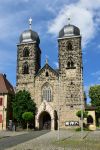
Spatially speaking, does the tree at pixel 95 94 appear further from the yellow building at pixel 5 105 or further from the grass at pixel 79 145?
the grass at pixel 79 145

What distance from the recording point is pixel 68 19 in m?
64.2

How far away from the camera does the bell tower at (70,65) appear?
2255 inches

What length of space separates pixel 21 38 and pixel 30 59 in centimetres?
556

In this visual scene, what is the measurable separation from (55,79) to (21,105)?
338 inches

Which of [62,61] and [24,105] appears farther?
[62,61]

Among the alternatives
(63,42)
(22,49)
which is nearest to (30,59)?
(22,49)

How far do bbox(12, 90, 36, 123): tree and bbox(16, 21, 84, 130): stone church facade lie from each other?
1647 mm

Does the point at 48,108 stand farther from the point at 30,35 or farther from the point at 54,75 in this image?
the point at 30,35

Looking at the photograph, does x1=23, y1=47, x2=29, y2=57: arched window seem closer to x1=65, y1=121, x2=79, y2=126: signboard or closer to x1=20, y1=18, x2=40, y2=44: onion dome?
x1=20, y1=18, x2=40, y2=44: onion dome

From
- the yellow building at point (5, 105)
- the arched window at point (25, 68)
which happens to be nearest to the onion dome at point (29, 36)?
the arched window at point (25, 68)

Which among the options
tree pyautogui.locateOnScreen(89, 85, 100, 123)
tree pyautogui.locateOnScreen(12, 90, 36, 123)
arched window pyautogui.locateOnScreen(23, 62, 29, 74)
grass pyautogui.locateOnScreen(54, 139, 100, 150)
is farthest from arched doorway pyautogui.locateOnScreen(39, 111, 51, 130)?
grass pyautogui.locateOnScreen(54, 139, 100, 150)

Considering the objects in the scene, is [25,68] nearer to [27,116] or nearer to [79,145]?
[27,116]

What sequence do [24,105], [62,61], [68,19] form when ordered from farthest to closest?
[68,19] → [62,61] → [24,105]

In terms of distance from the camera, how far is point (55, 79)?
59.5 m
